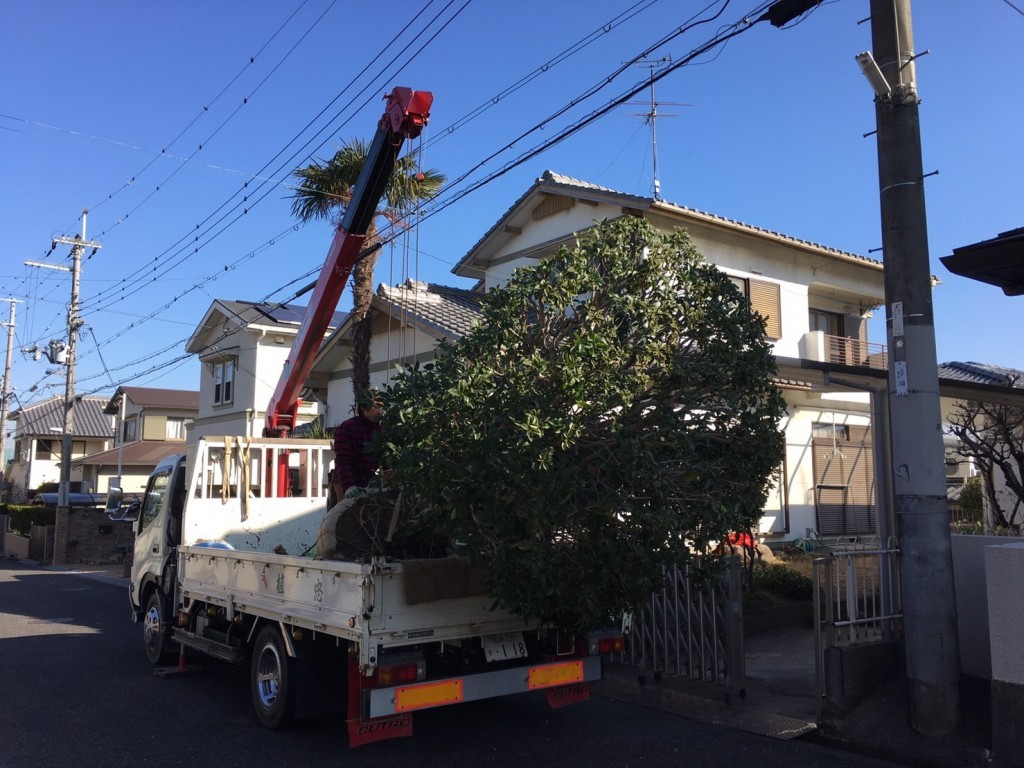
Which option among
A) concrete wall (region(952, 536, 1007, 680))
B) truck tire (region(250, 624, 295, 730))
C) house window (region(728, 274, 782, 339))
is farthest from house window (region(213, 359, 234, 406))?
concrete wall (region(952, 536, 1007, 680))

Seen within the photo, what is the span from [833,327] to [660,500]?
17.1 meters

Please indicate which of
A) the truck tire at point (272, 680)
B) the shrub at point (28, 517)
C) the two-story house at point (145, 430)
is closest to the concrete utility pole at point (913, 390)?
the truck tire at point (272, 680)

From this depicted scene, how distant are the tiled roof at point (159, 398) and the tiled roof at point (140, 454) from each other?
1918 mm

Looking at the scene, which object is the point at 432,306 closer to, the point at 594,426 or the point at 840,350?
the point at 840,350

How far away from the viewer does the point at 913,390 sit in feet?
20.7

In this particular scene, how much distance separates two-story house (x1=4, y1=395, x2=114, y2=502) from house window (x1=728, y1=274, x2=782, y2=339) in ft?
139

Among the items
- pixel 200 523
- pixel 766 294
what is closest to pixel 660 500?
pixel 200 523

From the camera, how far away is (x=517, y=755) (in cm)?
636

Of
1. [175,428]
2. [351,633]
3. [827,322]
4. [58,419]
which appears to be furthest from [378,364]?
[58,419]

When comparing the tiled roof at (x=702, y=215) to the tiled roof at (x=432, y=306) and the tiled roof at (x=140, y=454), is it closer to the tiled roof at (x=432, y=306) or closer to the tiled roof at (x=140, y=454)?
the tiled roof at (x=432, y=306)

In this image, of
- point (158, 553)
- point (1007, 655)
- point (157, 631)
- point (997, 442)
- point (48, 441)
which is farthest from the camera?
point (48, 441)

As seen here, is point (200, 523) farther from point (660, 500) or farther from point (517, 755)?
point (660, 500)

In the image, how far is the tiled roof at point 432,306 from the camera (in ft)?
55.0

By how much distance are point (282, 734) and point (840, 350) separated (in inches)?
653
